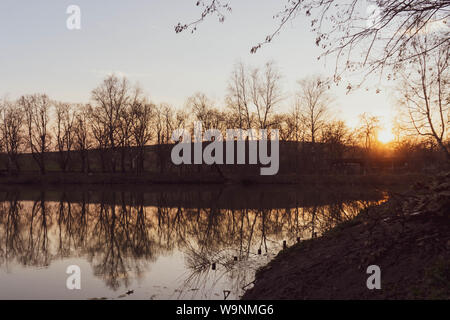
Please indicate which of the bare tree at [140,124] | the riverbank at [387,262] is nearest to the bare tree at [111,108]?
the bare tree at [140,124]

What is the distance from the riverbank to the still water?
142 cm

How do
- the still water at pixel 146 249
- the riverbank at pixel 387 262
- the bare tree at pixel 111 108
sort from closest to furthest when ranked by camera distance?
the riverbank at pixel 387 262 < the still water at pixel 146 249 < the bare tree at pixel 111 108

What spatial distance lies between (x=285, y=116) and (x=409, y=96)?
3274 cm

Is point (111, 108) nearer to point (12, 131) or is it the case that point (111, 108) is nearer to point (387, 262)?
point (12, 131)

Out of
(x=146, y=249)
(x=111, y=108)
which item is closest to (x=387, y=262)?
(x=146, y=249)

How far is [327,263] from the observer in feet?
23.9

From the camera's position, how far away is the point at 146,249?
13.0 meters

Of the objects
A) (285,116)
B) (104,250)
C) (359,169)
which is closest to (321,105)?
(285,116)

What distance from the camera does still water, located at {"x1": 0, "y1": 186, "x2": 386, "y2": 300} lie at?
864 centimetres

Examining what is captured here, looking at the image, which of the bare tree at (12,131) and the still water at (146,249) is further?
the bare tree at (12,131)

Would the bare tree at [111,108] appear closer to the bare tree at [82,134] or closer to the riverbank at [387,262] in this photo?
the bare tree at [82,134]

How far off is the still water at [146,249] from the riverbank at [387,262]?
1.42 m

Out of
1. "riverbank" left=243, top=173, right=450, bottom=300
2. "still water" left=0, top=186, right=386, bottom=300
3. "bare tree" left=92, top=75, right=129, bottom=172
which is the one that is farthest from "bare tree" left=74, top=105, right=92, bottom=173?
"riverbank" left=243, top=173, right=450, bottom=300

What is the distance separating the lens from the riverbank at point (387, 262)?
18.5 feet
